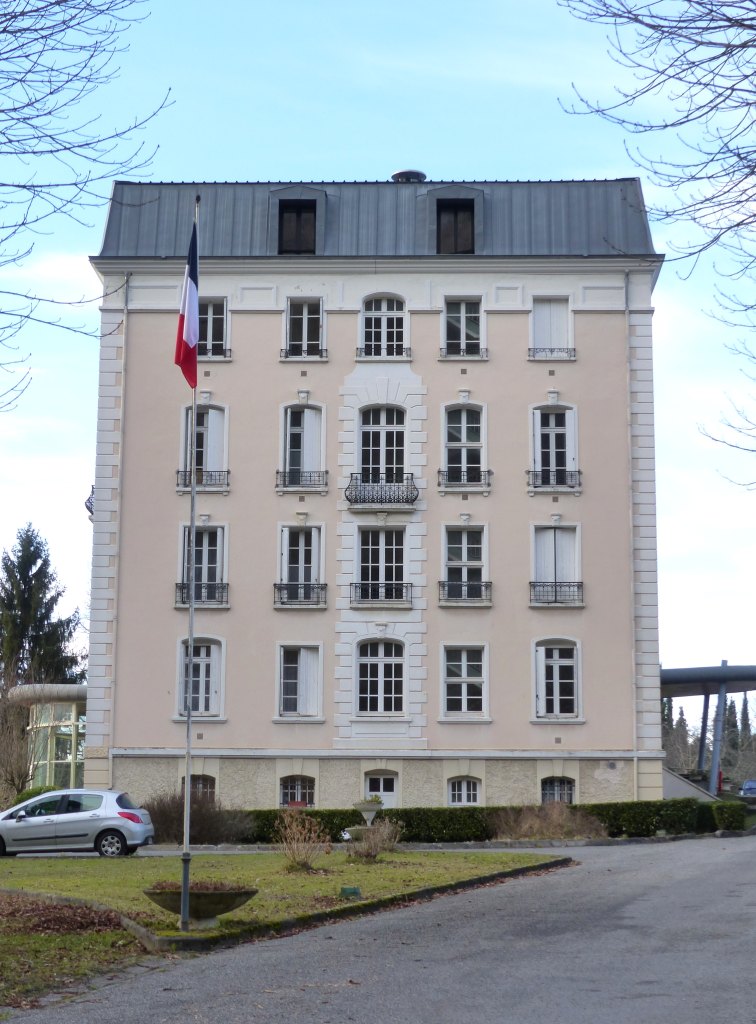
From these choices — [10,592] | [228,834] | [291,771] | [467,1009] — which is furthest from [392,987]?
[10,592]

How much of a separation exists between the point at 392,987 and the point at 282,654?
2748cm

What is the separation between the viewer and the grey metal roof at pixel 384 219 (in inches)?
1634

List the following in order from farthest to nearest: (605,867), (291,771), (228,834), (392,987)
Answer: (291,771), (228,834), (605,867), (392,987)

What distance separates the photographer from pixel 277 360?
40.8 m

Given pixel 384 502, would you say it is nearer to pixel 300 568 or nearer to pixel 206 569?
pixel 300 568

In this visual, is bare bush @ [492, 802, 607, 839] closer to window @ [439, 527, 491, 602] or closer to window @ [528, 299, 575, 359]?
window @ [439, 527, 491, 602]

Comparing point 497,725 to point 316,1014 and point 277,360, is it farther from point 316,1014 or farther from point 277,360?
point 316,1014

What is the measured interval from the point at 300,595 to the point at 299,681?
7.58ft

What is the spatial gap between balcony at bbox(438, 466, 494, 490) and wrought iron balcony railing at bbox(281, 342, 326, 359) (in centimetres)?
474

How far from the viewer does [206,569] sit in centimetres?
4009

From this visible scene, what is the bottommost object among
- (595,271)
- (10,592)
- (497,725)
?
(497,725)

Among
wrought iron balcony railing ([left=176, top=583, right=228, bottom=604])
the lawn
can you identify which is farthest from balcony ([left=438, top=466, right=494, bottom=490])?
the lawn

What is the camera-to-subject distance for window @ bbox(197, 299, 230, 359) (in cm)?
4112

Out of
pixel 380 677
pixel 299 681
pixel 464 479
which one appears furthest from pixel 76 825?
pixel 464 479
